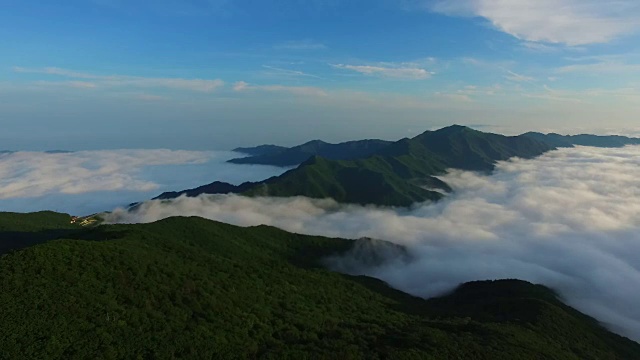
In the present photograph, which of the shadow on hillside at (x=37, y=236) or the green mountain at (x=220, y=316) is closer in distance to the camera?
the green mountain at (x=220, y=316)

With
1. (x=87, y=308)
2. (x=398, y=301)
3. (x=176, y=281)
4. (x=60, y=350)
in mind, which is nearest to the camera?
(x=60, y=350)

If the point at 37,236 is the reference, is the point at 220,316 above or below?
below

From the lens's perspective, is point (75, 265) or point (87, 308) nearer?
point (87, 308)

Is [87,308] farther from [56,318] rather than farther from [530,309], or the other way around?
[530,309]

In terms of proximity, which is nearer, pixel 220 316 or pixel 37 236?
pixel 220 316

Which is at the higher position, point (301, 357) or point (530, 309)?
point (301, 357)

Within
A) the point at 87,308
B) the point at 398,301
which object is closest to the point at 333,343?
the point at 87,308

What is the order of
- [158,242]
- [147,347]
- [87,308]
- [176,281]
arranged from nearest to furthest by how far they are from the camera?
[147,347]
[87,308]
[176,281]
[158,242]

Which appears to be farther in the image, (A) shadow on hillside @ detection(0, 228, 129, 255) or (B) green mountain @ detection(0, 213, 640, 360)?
(A) shadow on hillside @ detection(0, 228, 129, 255)
